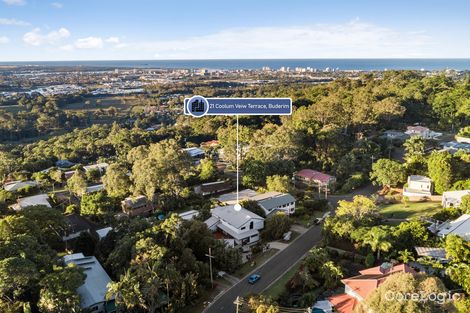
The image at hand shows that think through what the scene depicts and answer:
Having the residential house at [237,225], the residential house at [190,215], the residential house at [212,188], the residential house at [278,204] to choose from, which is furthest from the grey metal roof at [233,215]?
the residential house at [212,188]

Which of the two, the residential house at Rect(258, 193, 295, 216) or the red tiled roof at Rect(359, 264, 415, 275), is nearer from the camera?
the red tiled roof at Rect(359, 264, 415, 275)

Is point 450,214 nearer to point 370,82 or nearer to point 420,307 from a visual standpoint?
point 420,307

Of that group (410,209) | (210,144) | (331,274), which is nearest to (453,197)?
(410,209)

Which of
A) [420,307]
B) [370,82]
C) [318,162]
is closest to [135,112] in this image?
[370,82]

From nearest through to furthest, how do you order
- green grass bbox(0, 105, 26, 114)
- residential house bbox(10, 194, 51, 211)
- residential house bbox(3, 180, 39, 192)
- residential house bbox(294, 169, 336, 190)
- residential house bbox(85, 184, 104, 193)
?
1. residential house bbox(10, 194, 51, 211)
2. residential house bbox(294, 169, 336, 190)
3. residential house bbox(85, 184, 104, 193)
4. residential house bbox(3, 180, 39, 192)
5. green grass bbox(0, 105, 26, 114)

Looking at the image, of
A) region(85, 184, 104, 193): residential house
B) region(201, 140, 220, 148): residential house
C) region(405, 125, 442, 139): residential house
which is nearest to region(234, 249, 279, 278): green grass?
region(85, 184, 104, 193): residential house

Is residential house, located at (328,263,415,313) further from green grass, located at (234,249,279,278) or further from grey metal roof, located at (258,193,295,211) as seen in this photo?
grey metal roof, located at (258,193,295,211)

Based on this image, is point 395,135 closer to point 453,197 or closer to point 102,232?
point 453,197
